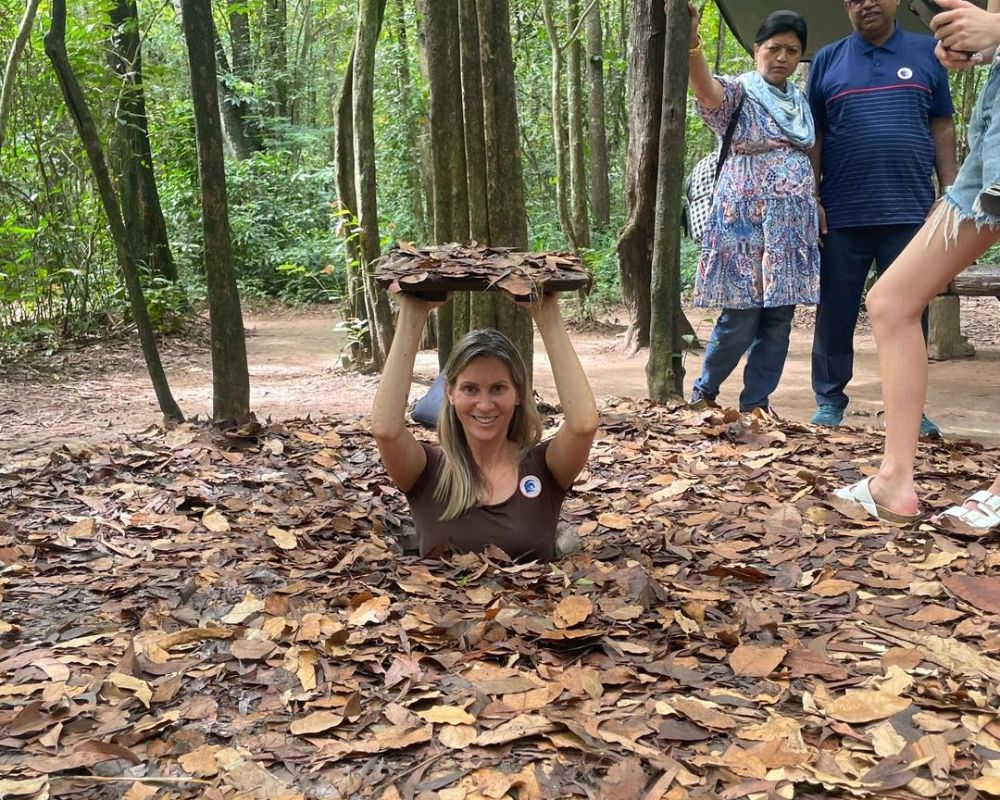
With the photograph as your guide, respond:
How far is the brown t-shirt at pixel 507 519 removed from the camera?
10.4 ft

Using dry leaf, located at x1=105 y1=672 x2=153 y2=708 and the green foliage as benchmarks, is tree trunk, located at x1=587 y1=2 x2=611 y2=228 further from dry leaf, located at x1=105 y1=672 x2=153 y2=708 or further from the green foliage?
dry leaf, located at x1=105 y1=672 x2=153 y2=708

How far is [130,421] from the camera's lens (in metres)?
6.23

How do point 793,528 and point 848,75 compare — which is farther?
point 848,75

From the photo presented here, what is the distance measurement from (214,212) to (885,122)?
3245 millimetres

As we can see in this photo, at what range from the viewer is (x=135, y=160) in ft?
37.7

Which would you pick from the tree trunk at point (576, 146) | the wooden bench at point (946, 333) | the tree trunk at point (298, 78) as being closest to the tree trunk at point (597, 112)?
the tree trunk at point (576, 146)

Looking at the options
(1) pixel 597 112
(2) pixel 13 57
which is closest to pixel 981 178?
(2) pixel 13 57

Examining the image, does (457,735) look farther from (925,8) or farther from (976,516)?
(925,8)

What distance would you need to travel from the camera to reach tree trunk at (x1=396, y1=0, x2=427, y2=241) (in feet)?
50.2

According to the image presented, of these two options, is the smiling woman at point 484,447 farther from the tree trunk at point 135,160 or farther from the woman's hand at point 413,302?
the tree trunk at point 135,160

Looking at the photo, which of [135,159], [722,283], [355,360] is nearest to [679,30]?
[722,283]

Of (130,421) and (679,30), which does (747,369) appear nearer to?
(679,30)

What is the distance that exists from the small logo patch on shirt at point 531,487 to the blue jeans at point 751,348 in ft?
6.62

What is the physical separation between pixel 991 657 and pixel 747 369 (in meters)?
3.05
